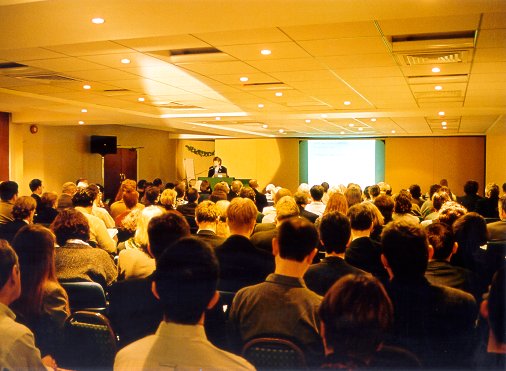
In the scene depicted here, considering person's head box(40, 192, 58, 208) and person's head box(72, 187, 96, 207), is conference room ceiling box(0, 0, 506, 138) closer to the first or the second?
person's head box(72, 187, 96, 207)

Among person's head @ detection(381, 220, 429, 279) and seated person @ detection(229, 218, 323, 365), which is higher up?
person's head @ detection(381, 220, 429, 279)

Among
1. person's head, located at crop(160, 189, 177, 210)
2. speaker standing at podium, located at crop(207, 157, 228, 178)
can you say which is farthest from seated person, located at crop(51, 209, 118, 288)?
speaker standing at podium, located at crop(207, 157, 228, 178)

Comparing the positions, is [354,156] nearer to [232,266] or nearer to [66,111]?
[66,111]

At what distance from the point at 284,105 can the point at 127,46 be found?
17.9ft

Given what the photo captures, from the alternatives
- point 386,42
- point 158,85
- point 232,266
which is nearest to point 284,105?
point 158,85

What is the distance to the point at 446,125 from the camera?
14508 millimetres

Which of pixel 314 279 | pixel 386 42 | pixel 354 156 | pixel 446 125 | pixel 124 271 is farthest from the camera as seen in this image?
pixel 354 156

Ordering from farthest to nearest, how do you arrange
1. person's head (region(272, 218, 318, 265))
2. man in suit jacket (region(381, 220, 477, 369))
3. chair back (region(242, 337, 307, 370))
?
person's head (region(272, 218, 318, 265)), man in suit jacket (region(381, 220, 477, 369)), chair back (region(242, 337, 307, 370))

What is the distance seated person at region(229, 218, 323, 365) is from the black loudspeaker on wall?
545 inches

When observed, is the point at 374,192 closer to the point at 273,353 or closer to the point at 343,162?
the point at 273,353

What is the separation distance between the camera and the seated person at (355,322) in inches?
58.9

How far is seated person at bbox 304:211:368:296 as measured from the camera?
9.94ft

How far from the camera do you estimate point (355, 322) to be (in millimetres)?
1495

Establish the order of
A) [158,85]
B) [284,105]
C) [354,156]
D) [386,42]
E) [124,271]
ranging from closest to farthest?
1. [124,271]
2. [386,42]
3. [158,85]
4. [284,105]
5. [354,156]
